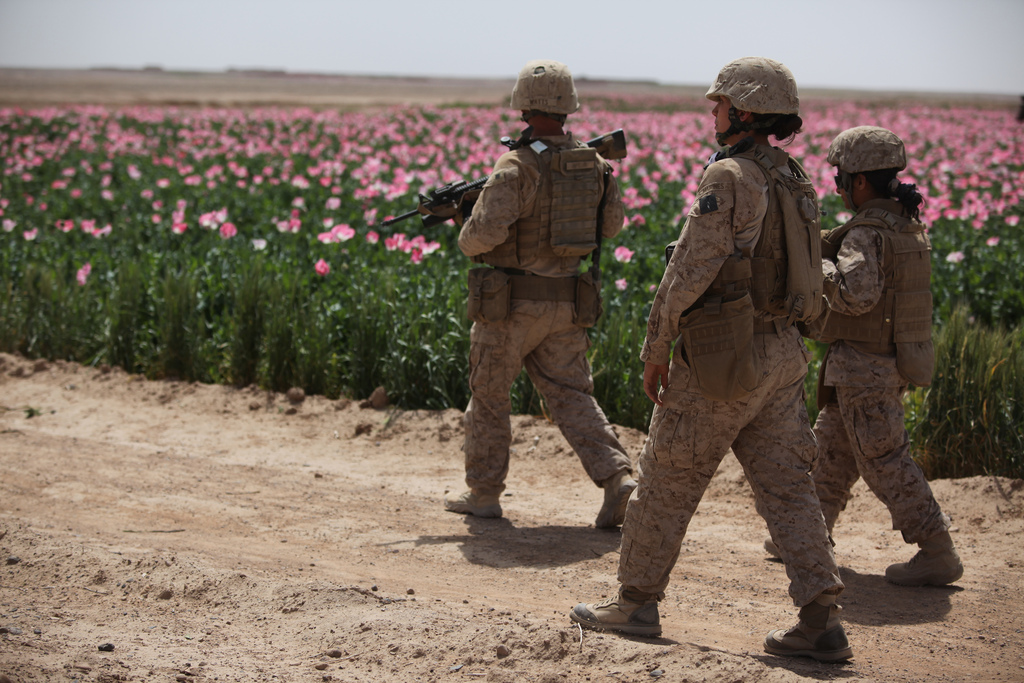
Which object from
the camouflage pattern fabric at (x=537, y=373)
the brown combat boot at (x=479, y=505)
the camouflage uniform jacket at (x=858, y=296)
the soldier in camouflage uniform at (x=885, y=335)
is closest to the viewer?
the camouflage uniform jacket at (x=858, y=296)

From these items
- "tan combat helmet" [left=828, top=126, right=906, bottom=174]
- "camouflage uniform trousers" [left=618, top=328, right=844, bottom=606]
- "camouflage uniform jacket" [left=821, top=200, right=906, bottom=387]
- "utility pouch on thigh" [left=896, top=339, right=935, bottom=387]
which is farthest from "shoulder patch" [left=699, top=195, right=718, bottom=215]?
"utility pouch on thigh" [left=896, top=339, right=935, bottom=387]

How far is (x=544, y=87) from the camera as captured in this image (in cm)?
424

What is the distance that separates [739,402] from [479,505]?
2.12m

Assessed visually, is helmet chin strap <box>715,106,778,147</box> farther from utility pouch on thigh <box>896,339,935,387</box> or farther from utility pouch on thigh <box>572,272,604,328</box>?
utility pouch on thigh <box>572,272,604,328</box>

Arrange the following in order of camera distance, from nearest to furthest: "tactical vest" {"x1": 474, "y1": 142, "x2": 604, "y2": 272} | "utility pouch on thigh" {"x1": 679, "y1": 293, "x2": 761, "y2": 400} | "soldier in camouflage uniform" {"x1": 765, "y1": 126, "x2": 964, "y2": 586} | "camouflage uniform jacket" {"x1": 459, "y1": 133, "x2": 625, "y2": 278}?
1. "utility pouch on thigh" {"x1": 679, "y1": 293, "x2": 761, "y2": 400}
2. "soldier in camouflage uniform" {"x1": 765, "y1": 126, "x2": 964, "y2": 586}
3. "camouflage uniform jacket" {"x1": 459, "y1": 133, "x2": 625, "y2": 278}
4. "tactical vest" {"x1": 474, "y1": 142, "x2": 604, "y2": 272}

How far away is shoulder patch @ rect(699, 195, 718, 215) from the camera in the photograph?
112 inches

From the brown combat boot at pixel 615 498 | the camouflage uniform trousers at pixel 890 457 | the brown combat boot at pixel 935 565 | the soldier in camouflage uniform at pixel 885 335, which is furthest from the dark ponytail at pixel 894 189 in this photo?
the brown combat boot at pixel 615 498

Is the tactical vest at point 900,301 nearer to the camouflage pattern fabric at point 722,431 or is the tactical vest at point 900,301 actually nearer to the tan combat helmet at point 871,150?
the tan combat helmet at point 871,150

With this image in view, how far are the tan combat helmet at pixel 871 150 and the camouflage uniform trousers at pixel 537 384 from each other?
1.43 m

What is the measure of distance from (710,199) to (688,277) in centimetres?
25

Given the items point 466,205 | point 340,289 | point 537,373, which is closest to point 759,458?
point 537,373

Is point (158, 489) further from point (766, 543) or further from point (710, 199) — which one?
point (710, 199)

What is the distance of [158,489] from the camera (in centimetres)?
509

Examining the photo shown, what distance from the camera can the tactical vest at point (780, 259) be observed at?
2.94 meters
